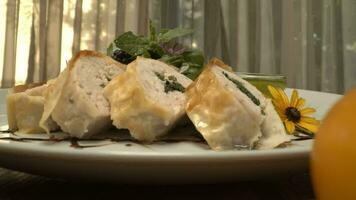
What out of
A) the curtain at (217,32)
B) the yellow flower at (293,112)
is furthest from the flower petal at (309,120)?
the curtain at (217,32)

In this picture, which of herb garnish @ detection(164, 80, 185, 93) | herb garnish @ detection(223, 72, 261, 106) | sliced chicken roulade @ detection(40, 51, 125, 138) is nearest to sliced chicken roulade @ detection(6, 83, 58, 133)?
sliced chicken roulade @ detection(40, 51, 125, 138)

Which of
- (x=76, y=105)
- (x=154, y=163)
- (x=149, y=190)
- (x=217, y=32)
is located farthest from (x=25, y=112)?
(x=217, y=32)

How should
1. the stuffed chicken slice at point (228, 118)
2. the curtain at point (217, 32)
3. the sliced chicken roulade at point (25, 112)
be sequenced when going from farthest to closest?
the curtain at point (217, 32)
the sliced chicken roulade at point (25, 112)
the stuffed chicken slice at point (228, 118)

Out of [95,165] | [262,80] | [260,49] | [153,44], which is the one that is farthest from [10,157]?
[260,49]

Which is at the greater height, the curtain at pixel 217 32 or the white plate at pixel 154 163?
the curtain at pixel 217 32

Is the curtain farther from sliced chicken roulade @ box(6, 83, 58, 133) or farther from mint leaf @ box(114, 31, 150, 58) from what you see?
sliced chicken roulade @ box(6, 83, 58, 133)

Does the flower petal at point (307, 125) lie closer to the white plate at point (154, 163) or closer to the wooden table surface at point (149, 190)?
the wooden table surface at point (149, 190)

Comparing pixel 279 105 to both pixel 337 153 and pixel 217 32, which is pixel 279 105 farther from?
pixel 217 32
